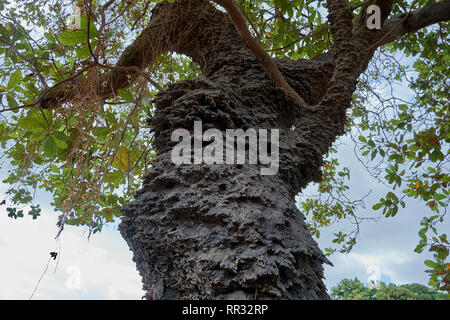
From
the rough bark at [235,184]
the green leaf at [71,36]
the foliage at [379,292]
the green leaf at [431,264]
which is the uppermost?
the green leaf at [71,36]

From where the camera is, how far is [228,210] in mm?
1023

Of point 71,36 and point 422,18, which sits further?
point 422,18

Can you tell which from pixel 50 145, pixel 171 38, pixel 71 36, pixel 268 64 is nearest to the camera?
pixel 71 36

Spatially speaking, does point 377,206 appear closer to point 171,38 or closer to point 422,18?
point 422,18

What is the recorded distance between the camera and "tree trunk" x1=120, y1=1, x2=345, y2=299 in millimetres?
877

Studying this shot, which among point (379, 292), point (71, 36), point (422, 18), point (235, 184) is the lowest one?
point (379, 292)

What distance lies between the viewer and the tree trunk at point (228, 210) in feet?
2.88

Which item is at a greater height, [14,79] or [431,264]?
[14,79]

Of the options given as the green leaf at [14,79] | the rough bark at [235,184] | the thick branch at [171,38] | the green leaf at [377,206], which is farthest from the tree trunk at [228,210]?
the green leaf at [377,206]

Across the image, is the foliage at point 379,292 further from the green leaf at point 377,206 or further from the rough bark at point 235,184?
the rough bark at point 235,184

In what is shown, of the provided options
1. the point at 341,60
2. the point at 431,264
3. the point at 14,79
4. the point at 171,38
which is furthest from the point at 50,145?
the point at 431,264

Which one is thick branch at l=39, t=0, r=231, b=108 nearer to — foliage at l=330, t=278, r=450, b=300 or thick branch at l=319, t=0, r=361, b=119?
thick branch at l=319, t=0, r=361, b=119

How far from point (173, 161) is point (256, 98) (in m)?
0.68
